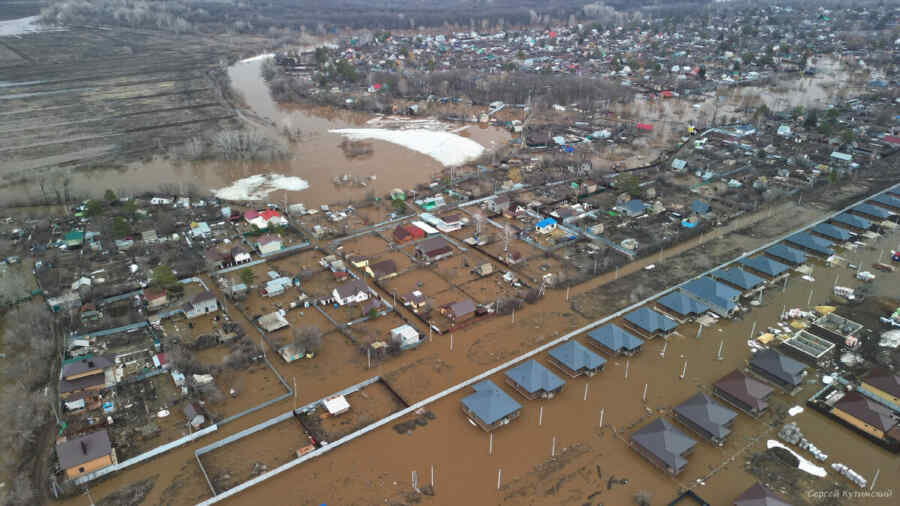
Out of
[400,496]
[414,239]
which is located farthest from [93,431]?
[414,239]

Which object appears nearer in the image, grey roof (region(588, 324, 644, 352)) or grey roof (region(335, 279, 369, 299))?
grey roof (region(588, 324, 644, 352))

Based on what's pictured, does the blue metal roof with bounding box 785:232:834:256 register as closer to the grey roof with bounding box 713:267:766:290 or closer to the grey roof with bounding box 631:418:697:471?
the grey roof with bounding box 713:267:766:290

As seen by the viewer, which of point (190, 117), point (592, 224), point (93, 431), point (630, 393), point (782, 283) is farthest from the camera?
point (190, 117)

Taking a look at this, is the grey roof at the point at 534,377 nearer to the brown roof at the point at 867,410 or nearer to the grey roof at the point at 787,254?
the brown roof at the point at 867,410

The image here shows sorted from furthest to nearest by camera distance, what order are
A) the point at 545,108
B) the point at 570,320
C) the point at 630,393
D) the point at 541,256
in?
1. the point at 545,108
2. the point at 541,256
3. the point at 570,320
4. the point at 630,393

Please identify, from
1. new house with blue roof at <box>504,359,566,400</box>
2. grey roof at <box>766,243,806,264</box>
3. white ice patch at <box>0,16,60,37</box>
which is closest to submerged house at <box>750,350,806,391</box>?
new house with blue roof at <box>504,359,566,400</box>

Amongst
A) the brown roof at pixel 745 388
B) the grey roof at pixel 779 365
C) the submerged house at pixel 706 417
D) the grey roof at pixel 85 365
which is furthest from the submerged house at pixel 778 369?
the grey roof at pixel 85 365

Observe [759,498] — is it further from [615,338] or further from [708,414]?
[615,338]

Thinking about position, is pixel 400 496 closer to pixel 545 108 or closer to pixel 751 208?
pixel 751 208
